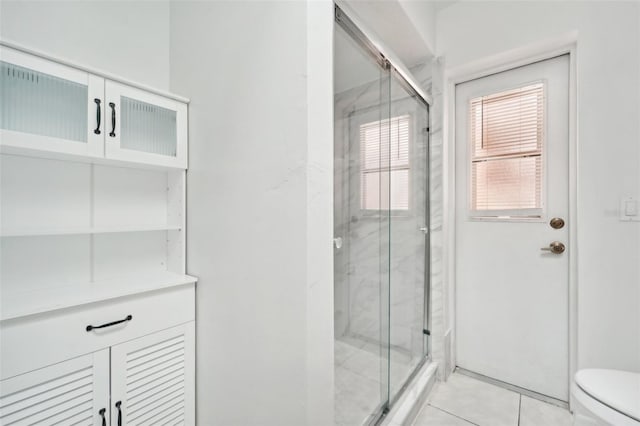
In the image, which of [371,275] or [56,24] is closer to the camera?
[56,24]

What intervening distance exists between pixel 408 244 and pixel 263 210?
1.06 metres

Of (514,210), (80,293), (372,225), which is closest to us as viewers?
(80,293)

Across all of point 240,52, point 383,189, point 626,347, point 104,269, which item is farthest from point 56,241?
point 626,347

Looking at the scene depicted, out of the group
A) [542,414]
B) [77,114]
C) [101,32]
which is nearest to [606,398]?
[542,414]

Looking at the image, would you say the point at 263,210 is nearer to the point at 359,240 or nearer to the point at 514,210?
the point at 359,240

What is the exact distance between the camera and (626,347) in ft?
4.57

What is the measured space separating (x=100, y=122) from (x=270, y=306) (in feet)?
2.98

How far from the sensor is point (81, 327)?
966 millimetres

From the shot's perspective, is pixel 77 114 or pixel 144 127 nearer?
pixel 77 114

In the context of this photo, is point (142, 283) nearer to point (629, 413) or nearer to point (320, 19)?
point (320, 19)

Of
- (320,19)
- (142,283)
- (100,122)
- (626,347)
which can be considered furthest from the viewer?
(626,347)

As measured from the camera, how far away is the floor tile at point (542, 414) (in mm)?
1547

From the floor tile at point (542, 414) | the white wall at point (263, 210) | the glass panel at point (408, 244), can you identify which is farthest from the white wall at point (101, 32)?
the floor tile at point (542, 414)

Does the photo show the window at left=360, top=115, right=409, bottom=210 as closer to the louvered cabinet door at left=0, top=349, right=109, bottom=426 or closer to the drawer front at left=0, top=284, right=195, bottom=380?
the drawer front at left=0, top=284, right=195, bottom=380
